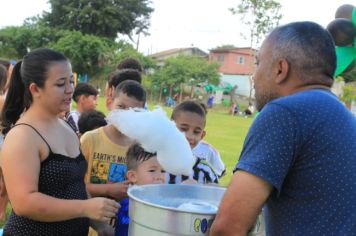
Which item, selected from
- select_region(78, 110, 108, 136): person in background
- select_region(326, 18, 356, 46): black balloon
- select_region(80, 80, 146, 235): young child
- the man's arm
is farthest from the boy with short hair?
select_region(326, 18, 356, 46): black balloon

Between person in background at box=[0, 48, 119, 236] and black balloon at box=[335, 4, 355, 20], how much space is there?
14.1 ft

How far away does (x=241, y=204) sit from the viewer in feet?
4.29

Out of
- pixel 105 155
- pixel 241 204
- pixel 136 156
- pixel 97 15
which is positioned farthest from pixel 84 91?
pixel 97 15

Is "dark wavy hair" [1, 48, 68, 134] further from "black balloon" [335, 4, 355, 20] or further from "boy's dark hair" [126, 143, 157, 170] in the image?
"black balloon" [335, 4, 355, 20]

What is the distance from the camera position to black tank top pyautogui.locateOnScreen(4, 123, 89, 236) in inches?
72.5

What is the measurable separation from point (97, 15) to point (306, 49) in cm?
4119

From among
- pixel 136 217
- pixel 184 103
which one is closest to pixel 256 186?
pixel 136 217

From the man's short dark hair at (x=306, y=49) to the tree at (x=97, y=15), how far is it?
4091cm

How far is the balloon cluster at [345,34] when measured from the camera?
4922 mm

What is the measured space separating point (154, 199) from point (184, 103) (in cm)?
149

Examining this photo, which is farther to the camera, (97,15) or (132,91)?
(97,15)

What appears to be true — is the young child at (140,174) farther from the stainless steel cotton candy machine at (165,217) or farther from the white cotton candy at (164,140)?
the stainless steel cotton candy machine at (165,217)

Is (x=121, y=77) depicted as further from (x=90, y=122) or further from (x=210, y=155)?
(x=210, y=155)

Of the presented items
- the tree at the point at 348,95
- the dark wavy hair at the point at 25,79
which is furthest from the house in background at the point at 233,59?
the dark wavy hair at the point at 25,79
